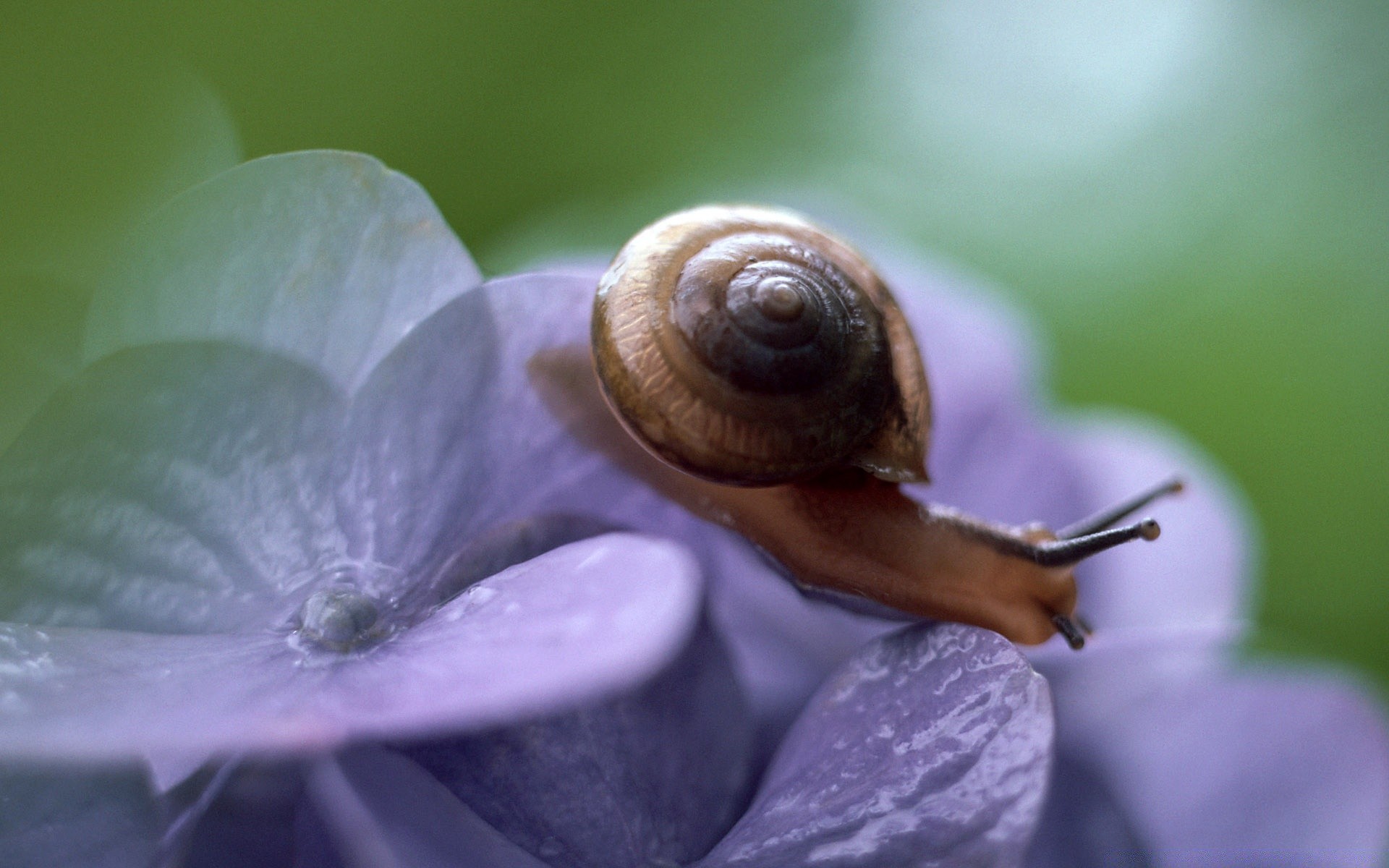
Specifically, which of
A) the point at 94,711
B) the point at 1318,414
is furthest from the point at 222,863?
the point at 1318,414

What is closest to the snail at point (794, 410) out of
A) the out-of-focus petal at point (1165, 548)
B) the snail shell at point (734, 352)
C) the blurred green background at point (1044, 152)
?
the snail shell at point (734, 352)

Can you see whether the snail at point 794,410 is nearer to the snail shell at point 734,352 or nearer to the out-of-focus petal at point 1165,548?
the snail shell at point 734,352

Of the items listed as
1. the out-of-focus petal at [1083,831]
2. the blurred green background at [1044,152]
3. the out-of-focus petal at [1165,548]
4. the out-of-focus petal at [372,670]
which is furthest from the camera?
the blurred green background at [1044,152]

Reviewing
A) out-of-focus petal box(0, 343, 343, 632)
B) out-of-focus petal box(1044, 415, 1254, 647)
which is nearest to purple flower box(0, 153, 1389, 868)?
out-of-focus petal box(0, 343, 343, 632)

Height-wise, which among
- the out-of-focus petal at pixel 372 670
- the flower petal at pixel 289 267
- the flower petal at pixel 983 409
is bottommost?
the flower petal at pixel 983 409

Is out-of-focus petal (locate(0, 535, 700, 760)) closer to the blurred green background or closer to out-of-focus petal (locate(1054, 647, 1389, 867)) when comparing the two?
out-of-focus petal (locate(1054, 647, 1389, 867))

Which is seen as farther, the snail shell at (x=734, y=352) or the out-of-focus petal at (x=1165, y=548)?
the out-of-focus petal at (x=1165, y=548)
